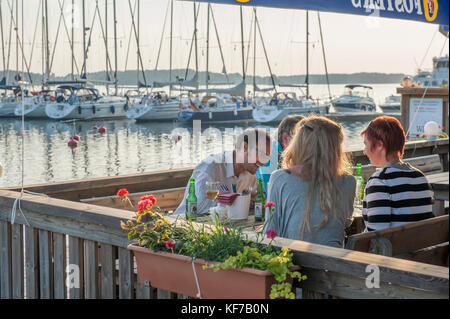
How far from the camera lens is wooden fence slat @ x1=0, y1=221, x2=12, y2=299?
11.3 feet

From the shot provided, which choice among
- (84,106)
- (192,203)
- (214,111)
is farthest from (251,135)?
(84,106)

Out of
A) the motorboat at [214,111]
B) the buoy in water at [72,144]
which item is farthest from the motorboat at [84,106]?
the buoy in water at [72,144]

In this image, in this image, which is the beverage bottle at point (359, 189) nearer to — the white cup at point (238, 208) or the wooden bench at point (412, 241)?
the white cup at point (238, 208)

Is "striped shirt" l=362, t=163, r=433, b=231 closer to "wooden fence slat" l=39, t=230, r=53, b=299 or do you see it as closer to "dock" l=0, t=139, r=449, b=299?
"dock" l=0, t=139, r=449, b=299

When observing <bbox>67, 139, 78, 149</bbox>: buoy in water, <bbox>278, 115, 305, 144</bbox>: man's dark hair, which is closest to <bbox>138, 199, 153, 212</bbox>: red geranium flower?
<bbox>278, 115, 305, 144</bbox>: man's dark hair

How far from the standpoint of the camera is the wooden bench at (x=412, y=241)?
266cm

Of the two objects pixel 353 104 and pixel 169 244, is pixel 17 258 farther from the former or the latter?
pixel 353 104

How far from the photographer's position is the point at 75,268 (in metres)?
3.05

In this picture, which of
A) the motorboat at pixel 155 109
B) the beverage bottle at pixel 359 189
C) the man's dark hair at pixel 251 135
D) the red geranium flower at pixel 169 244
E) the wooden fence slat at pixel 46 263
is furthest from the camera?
the motorboat at pixel 155 109

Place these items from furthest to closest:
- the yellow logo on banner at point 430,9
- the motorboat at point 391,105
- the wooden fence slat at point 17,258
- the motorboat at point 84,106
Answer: the motorboat at point 391,105, the motorboat at point 84,106, the yellow logo on banner at point 430,9, the wooden fence slat at point 17,258

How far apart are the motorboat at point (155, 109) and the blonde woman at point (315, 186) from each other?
4686cm

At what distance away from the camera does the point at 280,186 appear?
9.45ft

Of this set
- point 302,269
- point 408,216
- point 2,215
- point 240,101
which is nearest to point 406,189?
point 408,216

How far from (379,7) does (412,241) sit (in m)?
1.98
